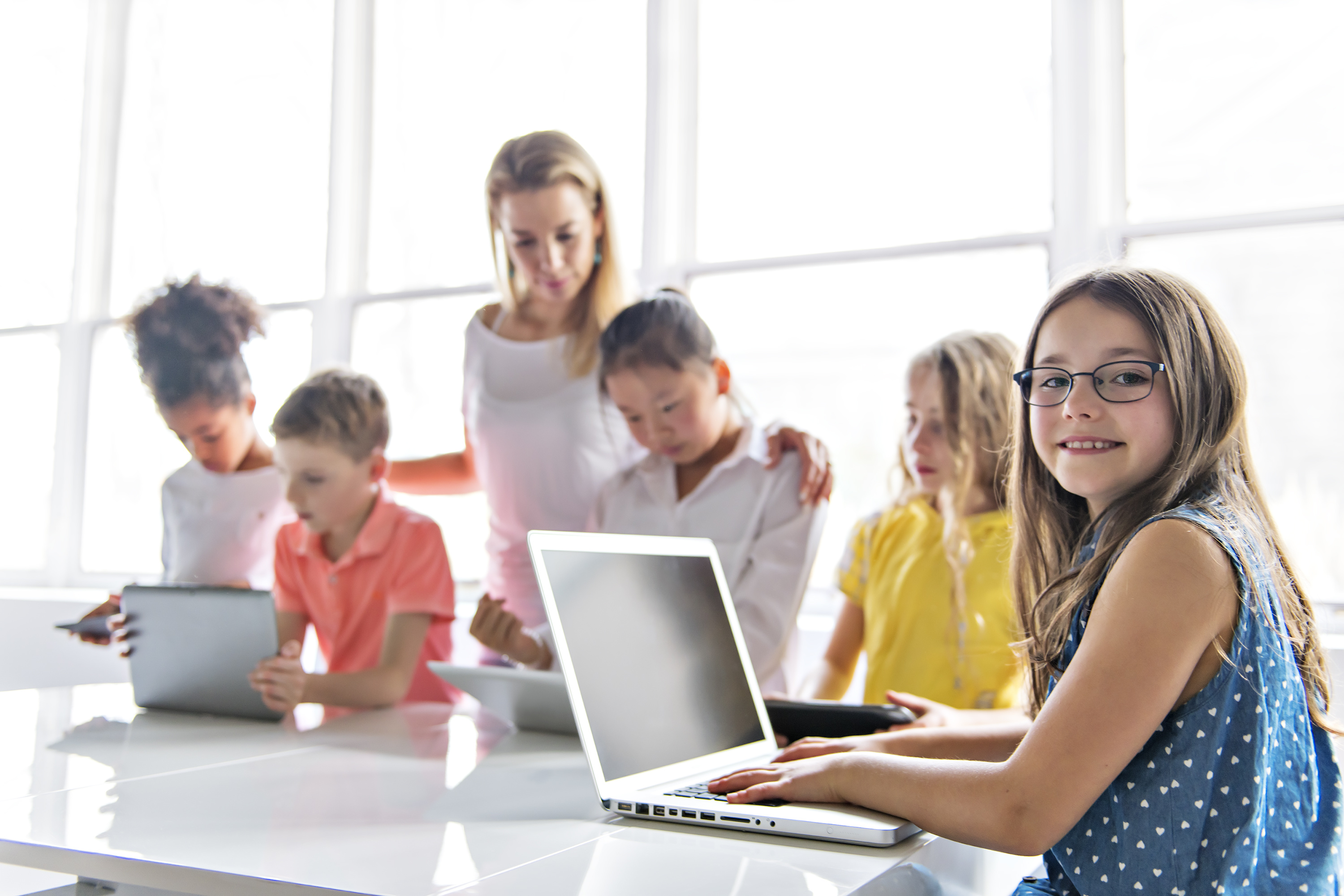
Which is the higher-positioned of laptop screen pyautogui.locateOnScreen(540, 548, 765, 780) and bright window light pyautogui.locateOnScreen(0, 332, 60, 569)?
bright window light pyautogui.locateOnScreen(0, 332, 60, 569)

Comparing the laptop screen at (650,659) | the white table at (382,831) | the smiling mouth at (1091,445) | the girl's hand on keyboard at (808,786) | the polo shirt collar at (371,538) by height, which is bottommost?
the white table at (382,831)

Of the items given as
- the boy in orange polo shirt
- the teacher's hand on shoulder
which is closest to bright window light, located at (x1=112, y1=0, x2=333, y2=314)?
the boy in orange polo shirt

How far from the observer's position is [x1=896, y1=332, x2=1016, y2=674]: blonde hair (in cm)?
171

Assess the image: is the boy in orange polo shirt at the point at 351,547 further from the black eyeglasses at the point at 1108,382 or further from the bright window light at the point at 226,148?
the bright window light at the point at 226,148

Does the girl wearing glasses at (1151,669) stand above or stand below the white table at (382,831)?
above

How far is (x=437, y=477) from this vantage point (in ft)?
7.73

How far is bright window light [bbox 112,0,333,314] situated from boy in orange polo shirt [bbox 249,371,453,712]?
163 cm

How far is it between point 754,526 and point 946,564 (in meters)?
0.32

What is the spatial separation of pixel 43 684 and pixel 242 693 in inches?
93.9

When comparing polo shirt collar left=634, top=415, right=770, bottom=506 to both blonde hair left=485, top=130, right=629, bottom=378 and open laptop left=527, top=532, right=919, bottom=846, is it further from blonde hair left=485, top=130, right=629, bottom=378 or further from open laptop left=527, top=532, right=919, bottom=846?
open laptop left=527, top=532, right=919, bottom=846

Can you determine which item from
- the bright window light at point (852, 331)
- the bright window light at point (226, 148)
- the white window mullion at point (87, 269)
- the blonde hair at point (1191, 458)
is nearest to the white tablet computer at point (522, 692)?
the blonde hair at point (1191, 458)

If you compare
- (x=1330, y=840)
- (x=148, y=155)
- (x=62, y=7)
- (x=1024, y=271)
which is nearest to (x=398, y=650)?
(x=1330, y=840)

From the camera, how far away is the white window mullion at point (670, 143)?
3.01 m

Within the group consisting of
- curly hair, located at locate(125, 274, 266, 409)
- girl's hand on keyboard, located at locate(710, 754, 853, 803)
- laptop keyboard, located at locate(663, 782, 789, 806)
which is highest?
curly hair, located at locate(125, 274, 266, 409)
